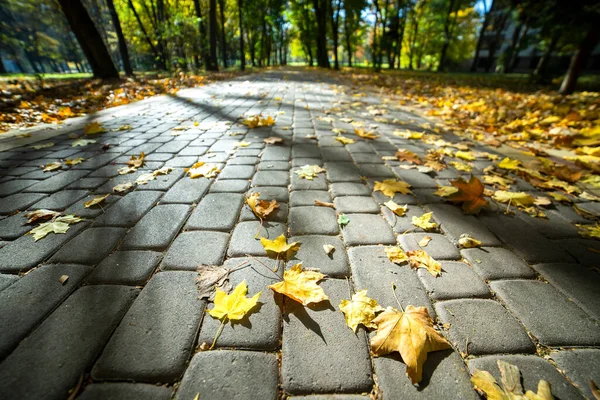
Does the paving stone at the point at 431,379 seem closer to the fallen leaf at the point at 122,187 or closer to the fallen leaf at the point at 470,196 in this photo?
the fallen leaf at the point at 470,196

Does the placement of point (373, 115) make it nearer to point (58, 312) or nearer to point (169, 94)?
point (58, 312)

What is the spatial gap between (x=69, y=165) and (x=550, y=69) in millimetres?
16482

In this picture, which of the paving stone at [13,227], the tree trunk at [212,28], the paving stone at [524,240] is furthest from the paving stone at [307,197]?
the tree trunk at [212,28]

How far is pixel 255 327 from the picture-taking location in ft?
3.62

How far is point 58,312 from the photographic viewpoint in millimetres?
1133

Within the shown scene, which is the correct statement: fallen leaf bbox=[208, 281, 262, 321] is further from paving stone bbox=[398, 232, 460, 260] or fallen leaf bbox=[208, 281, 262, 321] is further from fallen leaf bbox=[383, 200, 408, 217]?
fallen leaf bbox=[383, 200, 408, 217]

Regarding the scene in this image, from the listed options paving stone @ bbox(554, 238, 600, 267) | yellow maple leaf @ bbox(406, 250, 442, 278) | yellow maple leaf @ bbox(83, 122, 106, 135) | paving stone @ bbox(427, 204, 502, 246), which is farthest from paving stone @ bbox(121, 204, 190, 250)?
yellow maple leaf @ bbox(83, 122, 106, 135)

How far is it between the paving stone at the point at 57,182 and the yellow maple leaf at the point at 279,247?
191cm

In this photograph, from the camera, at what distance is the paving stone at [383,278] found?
124cm

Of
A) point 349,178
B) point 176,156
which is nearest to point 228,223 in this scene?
point 349,178

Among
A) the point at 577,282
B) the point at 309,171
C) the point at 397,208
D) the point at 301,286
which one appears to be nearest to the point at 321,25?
the point at 309,171

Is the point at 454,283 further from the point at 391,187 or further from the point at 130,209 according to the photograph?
the point at 130,209

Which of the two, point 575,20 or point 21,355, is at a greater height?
point 575,20

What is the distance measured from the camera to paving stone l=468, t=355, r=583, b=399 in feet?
2.99
